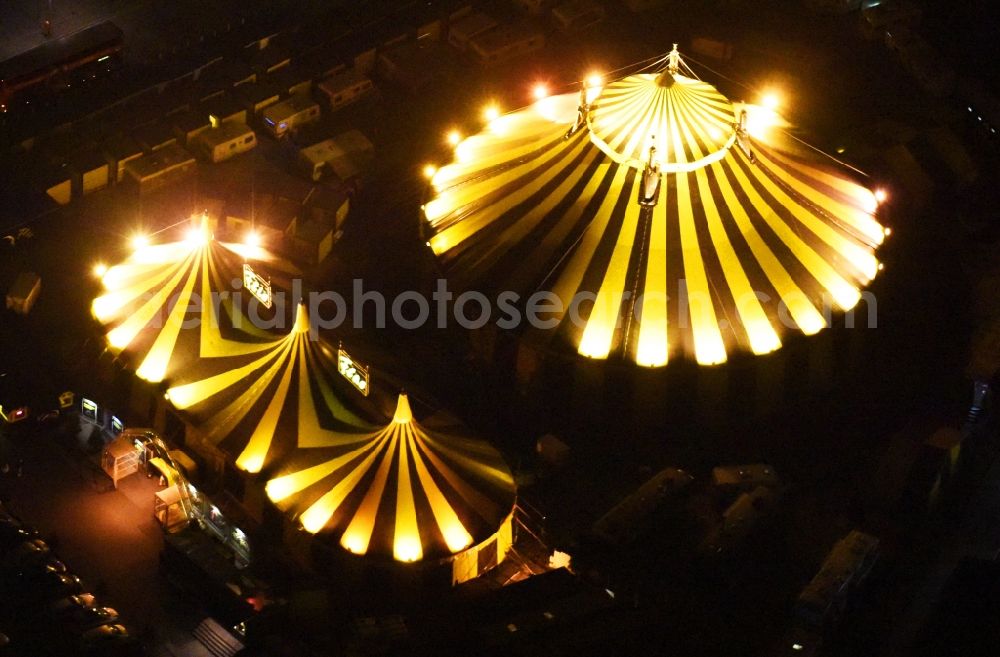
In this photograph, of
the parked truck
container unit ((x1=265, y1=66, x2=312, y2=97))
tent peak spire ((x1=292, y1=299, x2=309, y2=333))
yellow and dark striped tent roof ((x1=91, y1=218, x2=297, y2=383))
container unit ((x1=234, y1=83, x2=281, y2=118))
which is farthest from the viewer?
container unit ((x1=265, y1=66, x2=312, y2=97))

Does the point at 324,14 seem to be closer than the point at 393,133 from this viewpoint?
No

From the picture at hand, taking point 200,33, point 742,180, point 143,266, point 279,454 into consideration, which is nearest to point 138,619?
point 279,454

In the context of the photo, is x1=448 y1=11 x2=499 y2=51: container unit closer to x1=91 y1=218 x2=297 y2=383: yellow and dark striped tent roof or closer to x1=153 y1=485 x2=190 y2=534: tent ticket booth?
x1=91 y1=218 x2=297 y2=383: yellow and dark striped tent roof

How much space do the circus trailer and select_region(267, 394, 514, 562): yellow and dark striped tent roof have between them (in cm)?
329

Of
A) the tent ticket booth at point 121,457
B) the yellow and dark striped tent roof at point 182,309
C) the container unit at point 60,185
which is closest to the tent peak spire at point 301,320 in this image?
the yellow and dark striped tent roof at point 182,309

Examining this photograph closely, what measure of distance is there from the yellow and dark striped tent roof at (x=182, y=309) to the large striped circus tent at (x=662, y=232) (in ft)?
13.4

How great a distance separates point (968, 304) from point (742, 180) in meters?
5.85

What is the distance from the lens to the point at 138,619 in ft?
90.9

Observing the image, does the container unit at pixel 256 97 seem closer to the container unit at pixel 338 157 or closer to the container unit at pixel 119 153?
the container unit at pixel 338 157

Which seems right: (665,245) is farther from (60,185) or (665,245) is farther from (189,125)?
(60,185)

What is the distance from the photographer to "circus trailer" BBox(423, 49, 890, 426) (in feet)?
98.1

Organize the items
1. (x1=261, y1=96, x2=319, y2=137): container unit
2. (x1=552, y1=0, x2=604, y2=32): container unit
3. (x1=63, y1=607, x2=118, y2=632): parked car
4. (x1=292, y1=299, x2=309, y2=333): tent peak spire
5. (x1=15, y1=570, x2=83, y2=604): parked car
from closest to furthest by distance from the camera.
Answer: (x1=63, y1=607, x2=118, y2=632): parked car < (x1=15, y1=570, x2=83, y2=604): parked car < (x1=292, y1=299, x2=309, y2=333): tent peak spire < (x1=261, y1=96, x2=319, y2=137): container unit < (x1=552, y1=0, x2=604, y2=32): container unit

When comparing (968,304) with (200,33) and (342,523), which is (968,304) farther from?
(200,33)

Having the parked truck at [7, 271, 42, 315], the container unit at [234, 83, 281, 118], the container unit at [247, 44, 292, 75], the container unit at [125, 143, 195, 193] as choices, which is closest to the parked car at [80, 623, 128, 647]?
the parked truck at [7, 271, 42, 315]
